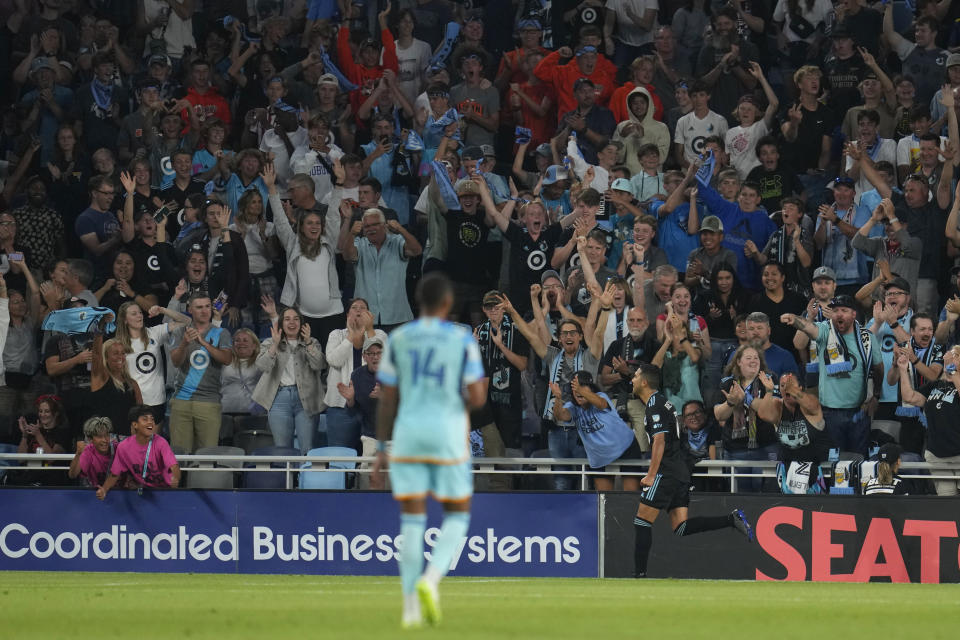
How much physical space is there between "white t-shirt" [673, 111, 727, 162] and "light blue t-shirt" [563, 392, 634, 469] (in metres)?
5.05

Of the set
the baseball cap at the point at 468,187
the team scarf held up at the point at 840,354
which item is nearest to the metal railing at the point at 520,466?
the team scarf held up at the point at 840,354

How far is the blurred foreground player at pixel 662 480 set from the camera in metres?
14.8

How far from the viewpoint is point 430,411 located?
27.9ft

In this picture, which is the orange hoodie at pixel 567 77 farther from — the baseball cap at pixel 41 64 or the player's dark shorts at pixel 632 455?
the baseball cap at pixel 41 64

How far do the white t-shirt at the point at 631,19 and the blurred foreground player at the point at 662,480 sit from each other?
7.98m

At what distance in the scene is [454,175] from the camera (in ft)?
61.1

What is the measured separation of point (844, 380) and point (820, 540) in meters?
1.78

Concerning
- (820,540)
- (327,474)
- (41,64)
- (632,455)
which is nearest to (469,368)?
(632,455)

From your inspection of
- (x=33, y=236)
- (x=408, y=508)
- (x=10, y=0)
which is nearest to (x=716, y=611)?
(x=408, y=508)

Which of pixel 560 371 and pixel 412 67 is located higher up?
pixel 412 67

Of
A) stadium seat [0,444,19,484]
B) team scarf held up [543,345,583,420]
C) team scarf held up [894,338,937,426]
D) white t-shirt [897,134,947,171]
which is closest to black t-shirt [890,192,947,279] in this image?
white t-shirt [897,134,947,171]

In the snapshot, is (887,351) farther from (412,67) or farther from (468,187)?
(412,67)

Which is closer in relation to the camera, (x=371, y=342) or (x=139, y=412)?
(x=139, y=412)

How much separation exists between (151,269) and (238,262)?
1.40m
